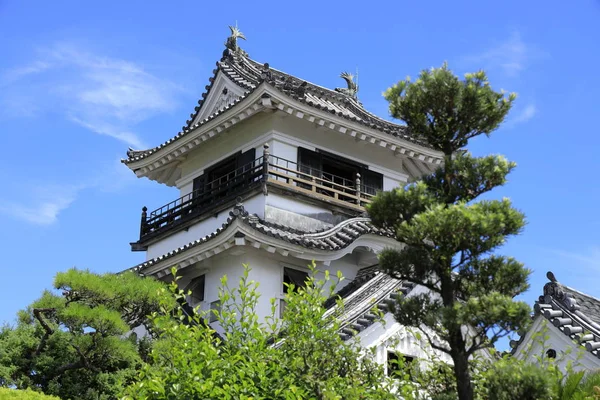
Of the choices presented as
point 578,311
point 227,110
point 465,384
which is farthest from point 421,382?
point 227,110

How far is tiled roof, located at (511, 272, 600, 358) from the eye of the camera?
16.5 meters

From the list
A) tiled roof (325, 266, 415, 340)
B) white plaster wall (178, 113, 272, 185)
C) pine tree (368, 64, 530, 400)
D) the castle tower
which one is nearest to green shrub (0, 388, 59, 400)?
tiled roof (325, 266, 415, 340)

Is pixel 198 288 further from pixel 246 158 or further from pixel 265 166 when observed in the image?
pixel 246 158

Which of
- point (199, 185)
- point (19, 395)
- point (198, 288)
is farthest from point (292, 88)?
point (19, 395)

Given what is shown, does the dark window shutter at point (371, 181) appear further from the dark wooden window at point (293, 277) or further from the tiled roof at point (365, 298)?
the dark wooden window at point (293, 277)

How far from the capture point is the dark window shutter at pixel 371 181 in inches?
979

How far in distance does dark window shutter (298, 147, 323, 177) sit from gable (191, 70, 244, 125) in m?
3.41

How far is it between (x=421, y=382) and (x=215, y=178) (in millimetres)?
13265

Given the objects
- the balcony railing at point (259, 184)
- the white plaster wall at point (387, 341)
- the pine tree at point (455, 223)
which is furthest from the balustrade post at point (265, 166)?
the pine tree at point (455, 223)

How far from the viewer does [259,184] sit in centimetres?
2208

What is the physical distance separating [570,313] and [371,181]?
8984 millimetres

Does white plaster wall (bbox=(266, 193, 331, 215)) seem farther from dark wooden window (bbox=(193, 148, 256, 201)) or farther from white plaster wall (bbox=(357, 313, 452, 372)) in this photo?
white plaster wall (bbox=(357, 313, 452, 372))

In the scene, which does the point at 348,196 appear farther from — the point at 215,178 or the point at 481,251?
the point at 481,251

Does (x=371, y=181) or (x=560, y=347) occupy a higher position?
(x=371, y=181)
